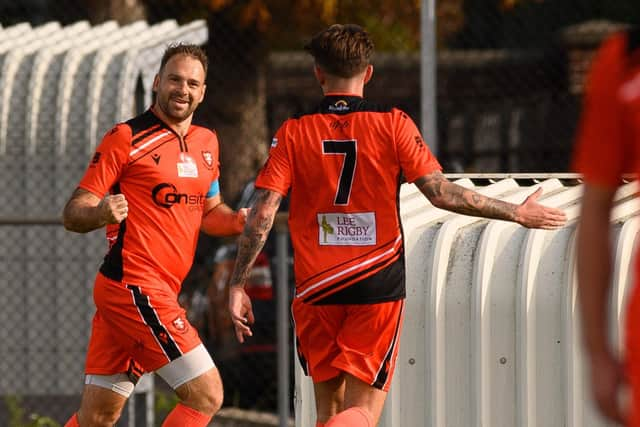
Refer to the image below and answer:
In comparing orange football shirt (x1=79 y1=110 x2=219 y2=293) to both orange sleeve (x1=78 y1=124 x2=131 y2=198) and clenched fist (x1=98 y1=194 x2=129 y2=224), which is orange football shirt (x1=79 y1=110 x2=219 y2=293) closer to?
orange sleeve (x1=78 y1=124 x2=131 y2=198)

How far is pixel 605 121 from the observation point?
3.03 metres

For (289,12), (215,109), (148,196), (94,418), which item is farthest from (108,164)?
(289,12)

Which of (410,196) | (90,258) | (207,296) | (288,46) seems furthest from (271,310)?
(288,46)

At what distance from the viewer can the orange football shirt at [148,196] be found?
20.3 feet

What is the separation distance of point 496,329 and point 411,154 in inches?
39.4

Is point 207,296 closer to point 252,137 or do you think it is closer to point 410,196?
point 410,196

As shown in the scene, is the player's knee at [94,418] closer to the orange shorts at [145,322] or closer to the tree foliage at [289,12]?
the orange shorts at [145,322]

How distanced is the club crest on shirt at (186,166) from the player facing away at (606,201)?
11.2 feet

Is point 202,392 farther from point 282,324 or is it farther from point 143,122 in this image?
point 282,324

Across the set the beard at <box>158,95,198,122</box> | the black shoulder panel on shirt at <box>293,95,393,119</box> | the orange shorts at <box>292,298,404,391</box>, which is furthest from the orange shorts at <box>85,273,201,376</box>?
the black shoulder panel on shirt at <box>293,95,393,119</box>

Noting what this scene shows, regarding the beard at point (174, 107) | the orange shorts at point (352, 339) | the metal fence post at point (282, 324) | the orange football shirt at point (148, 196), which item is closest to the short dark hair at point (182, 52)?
the beard at point (174, 107)

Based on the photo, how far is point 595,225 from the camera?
3.09m

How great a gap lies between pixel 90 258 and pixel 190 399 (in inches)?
101

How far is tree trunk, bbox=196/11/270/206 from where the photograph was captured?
554 inches
